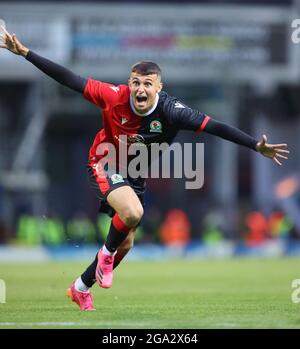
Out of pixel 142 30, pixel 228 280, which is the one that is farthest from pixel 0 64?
pixel 228 280

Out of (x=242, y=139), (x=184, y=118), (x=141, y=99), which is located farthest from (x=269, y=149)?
(x=141, y=99)

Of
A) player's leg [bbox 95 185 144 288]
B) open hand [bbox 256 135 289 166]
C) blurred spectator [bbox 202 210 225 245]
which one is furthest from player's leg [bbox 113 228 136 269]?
blurred spectator [bbox 202 210 225 245]

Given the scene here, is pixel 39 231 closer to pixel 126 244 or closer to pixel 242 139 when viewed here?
pixel 126 244

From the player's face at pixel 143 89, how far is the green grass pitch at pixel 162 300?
2.06 meters

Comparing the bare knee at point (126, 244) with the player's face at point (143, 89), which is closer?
the player's face at point (143, 89)

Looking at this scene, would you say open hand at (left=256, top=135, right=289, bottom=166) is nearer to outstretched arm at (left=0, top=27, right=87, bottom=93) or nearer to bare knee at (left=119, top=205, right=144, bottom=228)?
bare knee at (left=119, top=205, right=144, bottom=228)

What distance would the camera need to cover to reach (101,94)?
31.8 ft

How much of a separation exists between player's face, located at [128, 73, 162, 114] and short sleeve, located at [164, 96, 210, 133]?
204 mm

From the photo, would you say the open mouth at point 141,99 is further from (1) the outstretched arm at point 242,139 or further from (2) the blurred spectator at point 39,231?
(2) the blurred spectator at point 39,231

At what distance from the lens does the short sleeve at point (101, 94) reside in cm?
963

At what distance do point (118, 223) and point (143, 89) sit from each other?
135 cm

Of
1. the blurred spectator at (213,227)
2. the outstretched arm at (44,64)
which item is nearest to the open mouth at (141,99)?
the outstretched arm at (44,64)

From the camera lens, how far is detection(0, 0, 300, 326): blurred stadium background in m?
29.7

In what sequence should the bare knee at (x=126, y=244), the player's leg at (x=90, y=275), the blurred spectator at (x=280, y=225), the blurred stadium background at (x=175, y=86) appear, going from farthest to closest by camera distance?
1. the blurred stadium background at (x=175, y=86)
2. the blurred spectator at (x=280, y=225)
3. the bare knee at (x=126, y=244)
4. the player's leg at (x=90, y=275)
